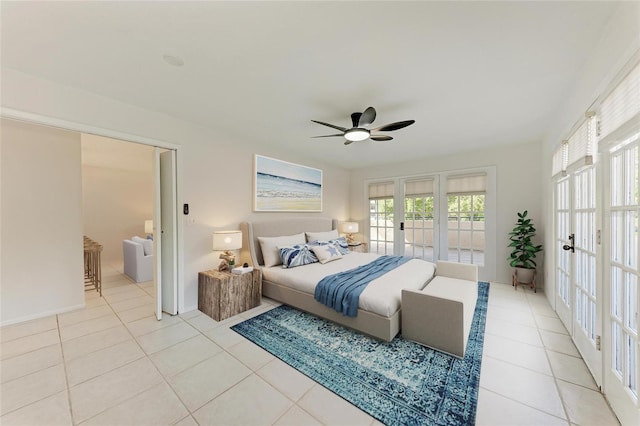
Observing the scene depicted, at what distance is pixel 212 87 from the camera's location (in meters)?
2.20

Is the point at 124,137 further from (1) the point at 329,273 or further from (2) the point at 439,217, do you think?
(2) the point at 439,217

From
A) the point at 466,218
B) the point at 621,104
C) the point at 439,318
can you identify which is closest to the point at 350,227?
the point at 466,218

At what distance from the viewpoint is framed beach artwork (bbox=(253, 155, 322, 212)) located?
3.80 meters

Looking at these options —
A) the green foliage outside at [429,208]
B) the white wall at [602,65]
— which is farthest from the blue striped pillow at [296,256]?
the white wall at [602,65]

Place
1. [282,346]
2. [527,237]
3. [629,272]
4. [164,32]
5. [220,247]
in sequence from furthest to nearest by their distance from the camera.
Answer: [527,237], [220,247], [282,346], [164,32], [629,272]

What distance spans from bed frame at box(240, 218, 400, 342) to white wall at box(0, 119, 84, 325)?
7.17 ft

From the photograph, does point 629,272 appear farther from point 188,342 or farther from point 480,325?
point 188,342

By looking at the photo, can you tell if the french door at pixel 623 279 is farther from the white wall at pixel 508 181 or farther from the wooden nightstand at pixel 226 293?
the wooden nightstand at pixel 226 293

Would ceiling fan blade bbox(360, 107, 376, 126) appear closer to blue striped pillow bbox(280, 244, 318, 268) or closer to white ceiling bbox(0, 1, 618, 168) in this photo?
white ceiling bbox(0, 1, 618, 168)

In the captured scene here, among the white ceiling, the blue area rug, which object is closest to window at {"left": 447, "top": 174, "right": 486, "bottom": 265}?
the white ceiling

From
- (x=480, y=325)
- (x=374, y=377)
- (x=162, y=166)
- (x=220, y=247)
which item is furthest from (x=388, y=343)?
(x=162, y=166)

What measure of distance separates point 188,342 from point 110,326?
109 cm

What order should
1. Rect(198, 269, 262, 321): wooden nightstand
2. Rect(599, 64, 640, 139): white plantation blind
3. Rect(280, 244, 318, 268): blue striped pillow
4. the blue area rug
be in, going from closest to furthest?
Rect(599, 64, 640, 139): white plantation blind < the blue area rug < Rect(198, 269, 262, 321): wooden nightstand < Rect(280, 244, 318, 268): blue striped pillow

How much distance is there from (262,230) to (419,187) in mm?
3499
